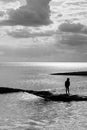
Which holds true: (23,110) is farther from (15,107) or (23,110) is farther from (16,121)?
(16,121)

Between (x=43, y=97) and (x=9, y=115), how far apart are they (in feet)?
41.1

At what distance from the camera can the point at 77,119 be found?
25.9 m

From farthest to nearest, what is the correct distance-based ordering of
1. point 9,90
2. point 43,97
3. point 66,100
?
1. point 9,90
2. point 43,97
3. point 66,100

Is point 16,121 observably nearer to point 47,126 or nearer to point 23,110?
point 47,126

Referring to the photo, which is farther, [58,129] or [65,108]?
[65,108]

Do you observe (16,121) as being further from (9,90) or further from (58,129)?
(9,90)

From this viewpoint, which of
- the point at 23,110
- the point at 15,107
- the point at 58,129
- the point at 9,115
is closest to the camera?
the point at 58,129

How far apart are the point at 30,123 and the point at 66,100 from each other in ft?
43.7

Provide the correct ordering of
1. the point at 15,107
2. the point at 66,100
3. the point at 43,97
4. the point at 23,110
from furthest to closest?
the point at 43,97 < the point at 66,100 < the point at 15,107 < the point at 23,110

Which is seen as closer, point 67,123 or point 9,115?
point 67,123

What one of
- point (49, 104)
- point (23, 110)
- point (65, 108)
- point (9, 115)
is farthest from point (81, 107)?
point (9, 115)

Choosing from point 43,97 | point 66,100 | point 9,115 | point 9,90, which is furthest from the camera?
point 9,90

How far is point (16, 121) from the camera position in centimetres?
2558

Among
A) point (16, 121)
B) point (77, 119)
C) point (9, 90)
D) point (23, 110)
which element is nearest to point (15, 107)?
point (23, 110)
